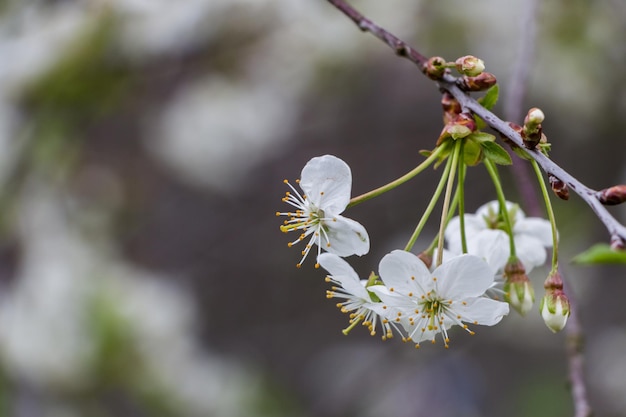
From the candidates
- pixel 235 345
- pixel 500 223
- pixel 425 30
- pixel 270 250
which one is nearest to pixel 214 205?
pixel 270 250

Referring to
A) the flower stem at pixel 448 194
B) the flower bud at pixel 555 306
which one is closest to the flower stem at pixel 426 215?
the flower stem at pixel 448 194

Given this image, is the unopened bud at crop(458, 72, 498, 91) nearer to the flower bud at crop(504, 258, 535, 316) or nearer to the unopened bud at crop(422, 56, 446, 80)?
the unopened bud at crop(422, 56, 446, 80)

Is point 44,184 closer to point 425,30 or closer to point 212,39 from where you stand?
point 212,39

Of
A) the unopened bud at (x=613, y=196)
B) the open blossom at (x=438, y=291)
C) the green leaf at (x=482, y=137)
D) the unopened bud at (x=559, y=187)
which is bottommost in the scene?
the open blossom at (x=438, y=291)

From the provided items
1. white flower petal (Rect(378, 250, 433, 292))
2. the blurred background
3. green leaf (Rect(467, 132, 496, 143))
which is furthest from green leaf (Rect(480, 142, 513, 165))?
the blurred background

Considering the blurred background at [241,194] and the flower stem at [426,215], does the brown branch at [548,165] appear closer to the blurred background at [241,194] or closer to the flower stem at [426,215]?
the flower stem at [426,215]
